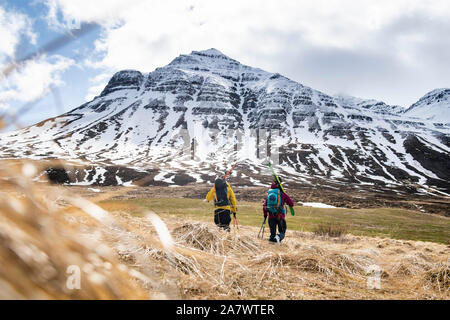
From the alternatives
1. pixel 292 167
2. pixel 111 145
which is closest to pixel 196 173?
pixel 292 167

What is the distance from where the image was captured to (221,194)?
9.96 m

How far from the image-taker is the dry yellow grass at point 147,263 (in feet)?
3.14

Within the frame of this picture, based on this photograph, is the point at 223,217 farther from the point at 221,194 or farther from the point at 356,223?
the point at 356,223

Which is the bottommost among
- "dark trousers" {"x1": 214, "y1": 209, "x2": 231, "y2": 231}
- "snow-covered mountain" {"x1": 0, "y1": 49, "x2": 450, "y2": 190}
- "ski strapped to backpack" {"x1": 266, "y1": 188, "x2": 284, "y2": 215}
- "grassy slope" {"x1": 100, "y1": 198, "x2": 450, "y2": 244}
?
"grassy slope" {"x1": 100, "y1": 198, "x2": 450, "y2": 244}

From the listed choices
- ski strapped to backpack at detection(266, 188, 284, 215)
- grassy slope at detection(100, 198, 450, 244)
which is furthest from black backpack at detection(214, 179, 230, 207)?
grassy slope at detection(100, 198, 450, 244)

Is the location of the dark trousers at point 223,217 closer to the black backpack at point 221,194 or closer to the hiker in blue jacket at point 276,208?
the black backpack at point 221,194

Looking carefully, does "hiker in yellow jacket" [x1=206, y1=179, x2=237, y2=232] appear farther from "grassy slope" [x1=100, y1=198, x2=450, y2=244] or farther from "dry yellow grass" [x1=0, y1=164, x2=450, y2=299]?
"dry yellow grass" [x1=0, y1=164, x2=450, y2=299]

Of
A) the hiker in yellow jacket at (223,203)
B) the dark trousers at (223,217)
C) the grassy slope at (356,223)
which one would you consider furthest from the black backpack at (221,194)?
the grassy slope at (356,223)

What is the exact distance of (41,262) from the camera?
0.94 m

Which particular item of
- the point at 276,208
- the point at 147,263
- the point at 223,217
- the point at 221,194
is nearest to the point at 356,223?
the point at 276,208

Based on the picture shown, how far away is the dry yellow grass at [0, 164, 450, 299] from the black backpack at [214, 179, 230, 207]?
4.12 meters

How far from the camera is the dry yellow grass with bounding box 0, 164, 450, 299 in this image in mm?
957

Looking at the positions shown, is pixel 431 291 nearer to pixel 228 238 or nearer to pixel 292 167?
pixel 228 238

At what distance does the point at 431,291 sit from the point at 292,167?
9973 cm
